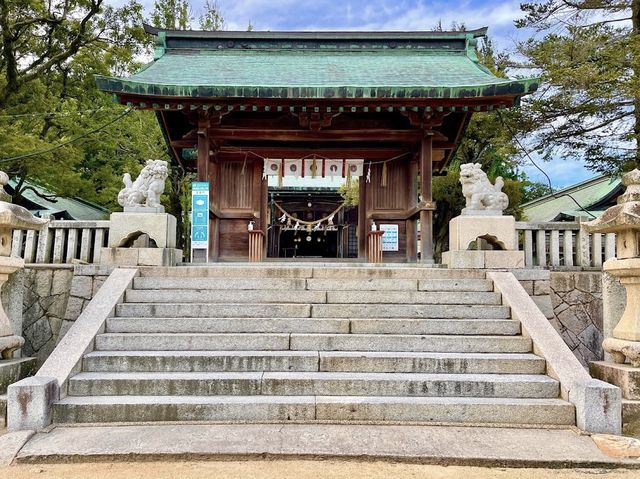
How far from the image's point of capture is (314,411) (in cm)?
419

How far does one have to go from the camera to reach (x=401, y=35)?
11852 mm

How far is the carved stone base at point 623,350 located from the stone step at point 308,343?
0.90 meters

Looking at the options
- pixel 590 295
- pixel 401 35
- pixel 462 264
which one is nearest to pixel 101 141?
pixel 401 35

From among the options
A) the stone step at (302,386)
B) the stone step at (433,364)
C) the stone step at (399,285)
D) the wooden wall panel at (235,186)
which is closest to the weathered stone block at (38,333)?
the stone step at (302,386)

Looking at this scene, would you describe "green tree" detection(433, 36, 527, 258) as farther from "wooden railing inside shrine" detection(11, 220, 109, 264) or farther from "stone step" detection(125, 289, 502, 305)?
"wooden railing inside shrine" detection(11, 220, 109, 264)

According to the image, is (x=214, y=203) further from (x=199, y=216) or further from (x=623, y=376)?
(x=623, y=376)

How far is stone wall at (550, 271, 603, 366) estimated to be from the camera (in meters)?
6.65

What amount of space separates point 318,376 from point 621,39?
10.3 metres

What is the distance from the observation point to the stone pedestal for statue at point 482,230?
673cm

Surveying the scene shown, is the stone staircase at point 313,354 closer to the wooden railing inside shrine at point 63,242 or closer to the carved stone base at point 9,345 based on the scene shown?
the carved stone base at point 9,345

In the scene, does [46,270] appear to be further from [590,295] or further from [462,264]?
[590,295]

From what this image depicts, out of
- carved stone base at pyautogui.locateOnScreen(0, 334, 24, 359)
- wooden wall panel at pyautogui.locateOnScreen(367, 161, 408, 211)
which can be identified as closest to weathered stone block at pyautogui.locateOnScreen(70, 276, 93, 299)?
carved stone base at pyautogui.locateOnScreen(0, 334, 24, 359)

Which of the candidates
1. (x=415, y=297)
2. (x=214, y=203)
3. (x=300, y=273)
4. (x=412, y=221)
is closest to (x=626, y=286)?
(x=415, y=297)

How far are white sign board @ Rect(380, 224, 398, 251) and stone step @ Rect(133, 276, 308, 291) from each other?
4867 millimetres
